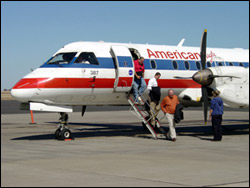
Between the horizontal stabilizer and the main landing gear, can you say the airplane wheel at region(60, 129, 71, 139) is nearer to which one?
the main landing gear

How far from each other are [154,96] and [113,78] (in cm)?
201

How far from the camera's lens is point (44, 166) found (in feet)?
39.7

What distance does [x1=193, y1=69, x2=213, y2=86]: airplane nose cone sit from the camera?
19.8 m

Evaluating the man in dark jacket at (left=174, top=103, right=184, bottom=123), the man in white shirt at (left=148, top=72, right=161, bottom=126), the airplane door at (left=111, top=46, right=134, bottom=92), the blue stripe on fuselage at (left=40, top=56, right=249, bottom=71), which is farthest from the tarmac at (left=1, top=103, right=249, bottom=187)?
the blue stripe on fuselage at (left=40, top=56, right=249, bottom=71)

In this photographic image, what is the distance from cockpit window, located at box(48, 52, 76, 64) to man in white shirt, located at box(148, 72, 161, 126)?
346 centimetres

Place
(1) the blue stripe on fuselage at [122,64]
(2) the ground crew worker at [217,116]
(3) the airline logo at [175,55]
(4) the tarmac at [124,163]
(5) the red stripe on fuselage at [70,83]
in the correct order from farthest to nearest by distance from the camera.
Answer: (3) the airline logo at [175,55], (1) the blue stripe on fuselage at [122,64], (2) the ground crew worker at [217,116], (5) the red stripe on fuselage at [70,83], (4) the tarmac at [124,163]

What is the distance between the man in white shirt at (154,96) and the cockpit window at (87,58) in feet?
8.29

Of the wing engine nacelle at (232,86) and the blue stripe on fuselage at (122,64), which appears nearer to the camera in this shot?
the blue stripe on fuselage at (122,64)

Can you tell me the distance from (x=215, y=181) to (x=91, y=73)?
33.1 feet

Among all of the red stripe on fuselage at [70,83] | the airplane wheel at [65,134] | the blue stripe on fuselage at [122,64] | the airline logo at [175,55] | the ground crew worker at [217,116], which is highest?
the airline logo at [175,55]

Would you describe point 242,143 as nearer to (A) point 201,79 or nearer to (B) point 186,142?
(B) point 186,142

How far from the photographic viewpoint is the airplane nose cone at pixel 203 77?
1979cm

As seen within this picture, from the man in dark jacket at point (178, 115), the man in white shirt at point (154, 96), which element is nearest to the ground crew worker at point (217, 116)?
the man in dark jacket at point (178, 115)

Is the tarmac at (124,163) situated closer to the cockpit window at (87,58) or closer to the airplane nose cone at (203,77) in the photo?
the airplane nose cone at (203,77)
